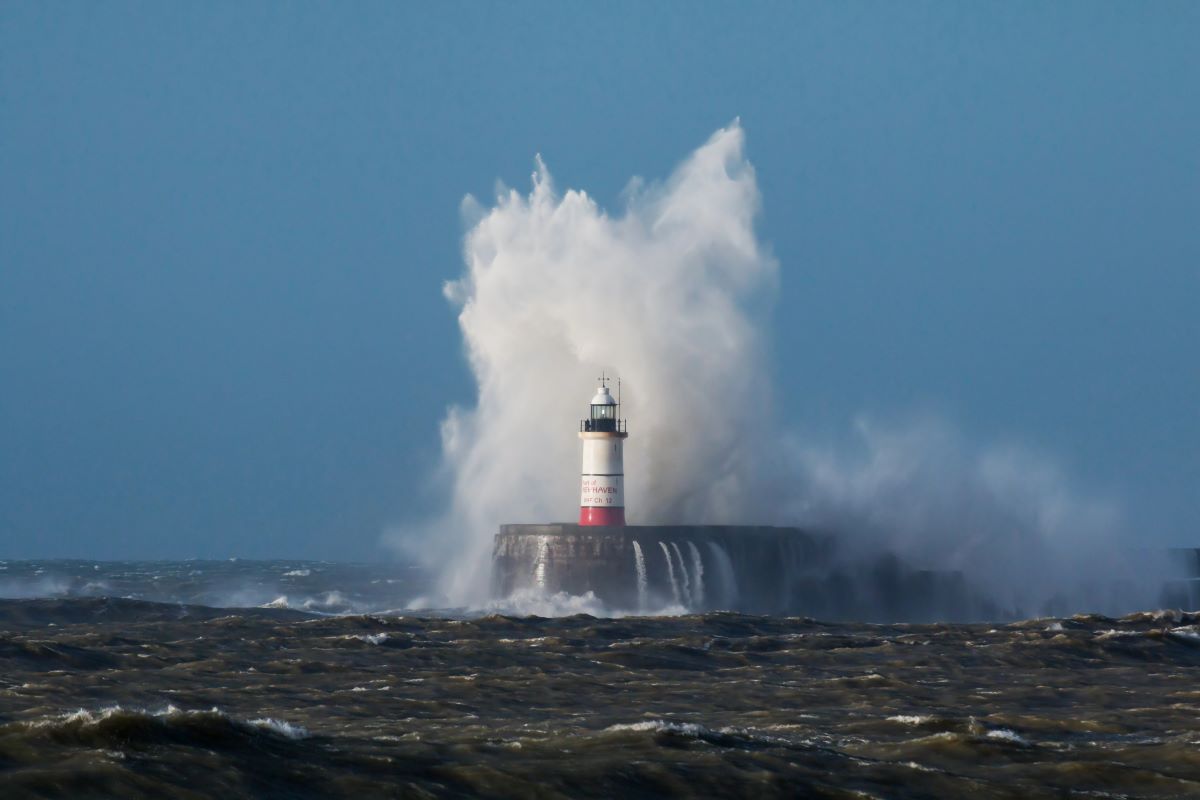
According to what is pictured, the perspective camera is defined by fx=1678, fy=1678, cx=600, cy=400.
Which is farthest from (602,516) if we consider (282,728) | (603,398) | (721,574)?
(282,728)

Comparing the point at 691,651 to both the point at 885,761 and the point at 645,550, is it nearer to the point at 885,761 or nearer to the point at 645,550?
the point at 885,761

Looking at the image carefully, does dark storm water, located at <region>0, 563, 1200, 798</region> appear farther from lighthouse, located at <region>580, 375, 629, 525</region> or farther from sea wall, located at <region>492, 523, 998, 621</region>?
lighthouse, located at <region>580, 375, 629, 525</region>

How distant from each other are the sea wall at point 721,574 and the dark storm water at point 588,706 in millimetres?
10626

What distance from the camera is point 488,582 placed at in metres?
53.9

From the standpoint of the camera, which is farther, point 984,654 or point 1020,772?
point 984,654

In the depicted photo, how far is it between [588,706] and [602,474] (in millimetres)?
28085

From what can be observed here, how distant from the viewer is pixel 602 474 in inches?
1949

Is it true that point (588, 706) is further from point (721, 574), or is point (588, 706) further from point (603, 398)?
point (603, 398)

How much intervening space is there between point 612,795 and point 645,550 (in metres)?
33.2

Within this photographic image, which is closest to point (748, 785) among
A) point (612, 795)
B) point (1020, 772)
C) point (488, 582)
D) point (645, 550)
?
point (612, 795)

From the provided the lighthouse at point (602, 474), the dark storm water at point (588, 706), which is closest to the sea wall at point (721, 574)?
the lighthouse at point (602, 474)

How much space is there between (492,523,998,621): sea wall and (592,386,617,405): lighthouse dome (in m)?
4.01

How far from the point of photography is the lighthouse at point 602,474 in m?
49.4

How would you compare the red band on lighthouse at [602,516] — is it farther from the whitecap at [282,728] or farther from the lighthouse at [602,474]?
the whitecap at [282,728]
